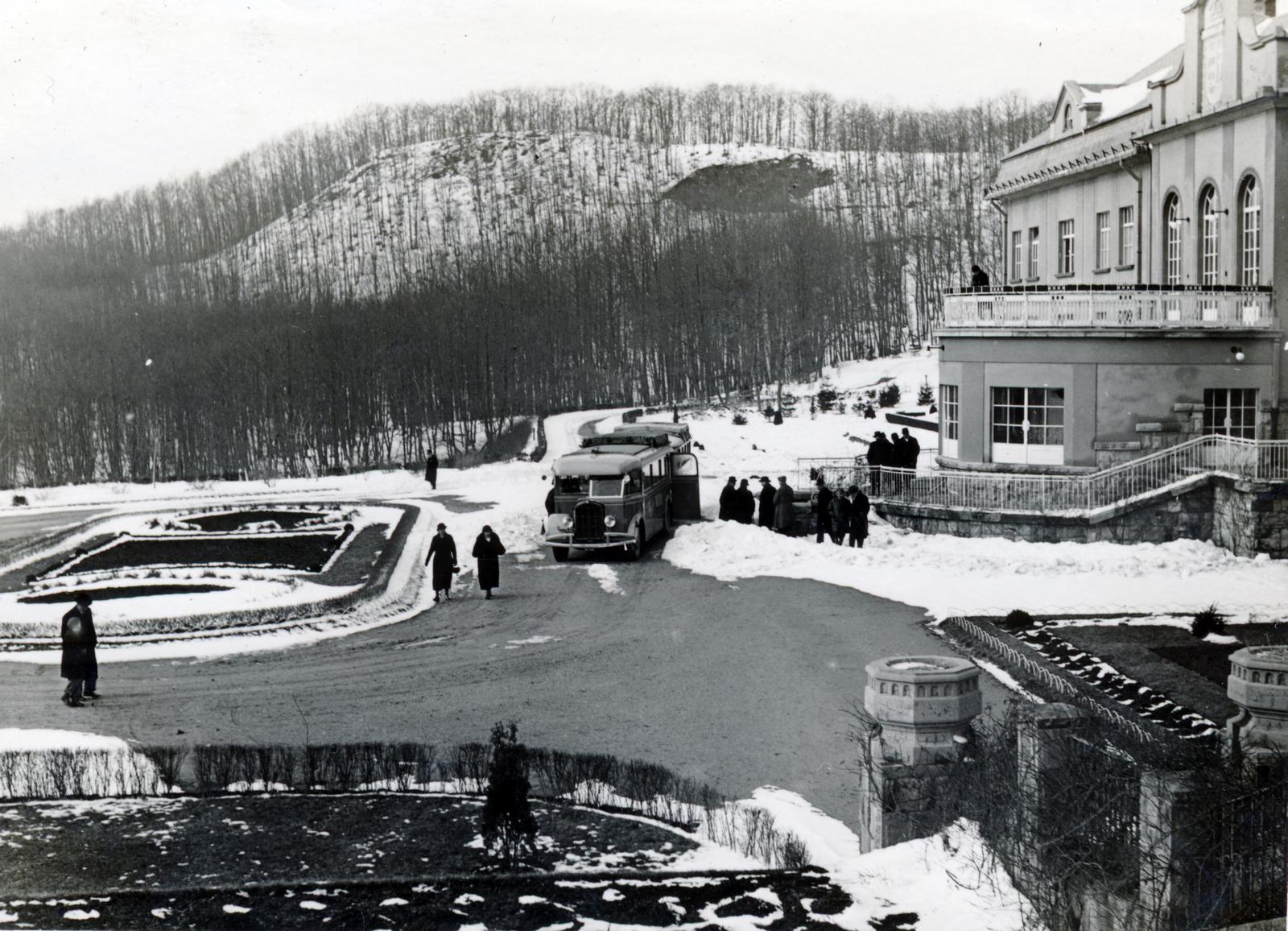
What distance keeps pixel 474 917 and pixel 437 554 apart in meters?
9.72

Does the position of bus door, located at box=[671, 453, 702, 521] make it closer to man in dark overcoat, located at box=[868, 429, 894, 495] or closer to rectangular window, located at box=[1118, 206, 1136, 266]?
man in dark overcoat, located at box=[868, 429, 894, 495]

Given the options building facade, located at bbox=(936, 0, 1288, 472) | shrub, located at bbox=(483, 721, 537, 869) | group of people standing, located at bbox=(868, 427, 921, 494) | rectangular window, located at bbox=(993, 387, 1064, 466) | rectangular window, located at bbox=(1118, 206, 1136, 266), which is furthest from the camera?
group of people standing, located at bbox=(868, 427, 921, 494)

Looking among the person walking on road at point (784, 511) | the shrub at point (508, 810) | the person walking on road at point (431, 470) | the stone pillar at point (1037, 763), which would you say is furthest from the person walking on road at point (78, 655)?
the person walking on road at point (784, 511)

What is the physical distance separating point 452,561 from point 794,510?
7.44 m

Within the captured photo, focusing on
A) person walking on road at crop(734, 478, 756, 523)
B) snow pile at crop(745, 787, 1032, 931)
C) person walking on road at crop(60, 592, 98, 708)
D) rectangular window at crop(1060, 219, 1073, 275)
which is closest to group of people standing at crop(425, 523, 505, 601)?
person walking on road at crop(60, 592, 98, 708)

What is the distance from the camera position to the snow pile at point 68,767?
8.71m

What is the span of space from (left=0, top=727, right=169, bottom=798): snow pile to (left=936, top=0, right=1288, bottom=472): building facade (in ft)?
30.7

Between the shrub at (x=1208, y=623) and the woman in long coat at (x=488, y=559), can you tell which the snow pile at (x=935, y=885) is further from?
the woman in long coat at (x=488, y=559)

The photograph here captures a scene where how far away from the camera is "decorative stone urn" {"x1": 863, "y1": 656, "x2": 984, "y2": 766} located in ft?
24.9

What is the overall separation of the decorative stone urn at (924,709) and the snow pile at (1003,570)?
5.29m

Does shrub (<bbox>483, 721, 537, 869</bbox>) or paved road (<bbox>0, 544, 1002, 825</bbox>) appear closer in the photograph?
shrub (<bbox>483, 721, 537, 869</bbox>)

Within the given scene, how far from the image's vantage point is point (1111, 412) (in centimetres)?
1934

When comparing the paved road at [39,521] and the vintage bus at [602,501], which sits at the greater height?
the paved road at [39,521]

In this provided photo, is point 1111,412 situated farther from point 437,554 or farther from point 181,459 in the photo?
point 181,459
